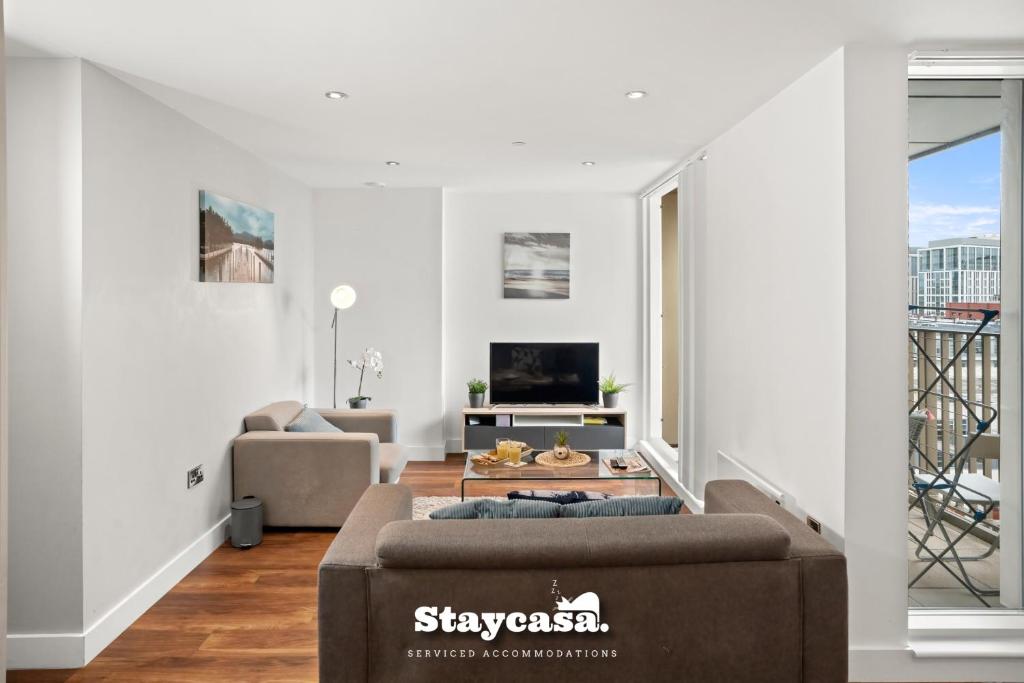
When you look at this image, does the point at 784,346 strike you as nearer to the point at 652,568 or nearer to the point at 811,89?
the point at 811,89

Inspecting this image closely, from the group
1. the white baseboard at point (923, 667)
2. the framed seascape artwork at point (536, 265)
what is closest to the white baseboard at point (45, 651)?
the white baseboard at point (923, 667)

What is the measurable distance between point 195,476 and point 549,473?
6.56ft

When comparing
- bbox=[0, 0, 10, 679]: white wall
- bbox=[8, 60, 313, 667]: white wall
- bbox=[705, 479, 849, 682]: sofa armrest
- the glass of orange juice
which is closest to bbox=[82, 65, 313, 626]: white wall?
bbox=[8, 60, 313, 667]: white wall

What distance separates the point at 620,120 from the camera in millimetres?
3719

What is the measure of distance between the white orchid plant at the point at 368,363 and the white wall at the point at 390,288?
2.2 inches

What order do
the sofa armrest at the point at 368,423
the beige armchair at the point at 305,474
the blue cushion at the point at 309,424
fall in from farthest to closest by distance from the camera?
the sofa armrest at the point at 368,423, the blue cushion at the point at 309,424, the beige armchair at the point at 305,474

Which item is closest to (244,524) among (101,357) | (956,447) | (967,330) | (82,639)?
(82,639)

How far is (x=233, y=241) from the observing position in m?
4.24

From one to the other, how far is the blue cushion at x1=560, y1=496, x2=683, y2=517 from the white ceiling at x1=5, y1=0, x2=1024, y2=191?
1684 millimetres

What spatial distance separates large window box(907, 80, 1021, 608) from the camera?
2805 mm

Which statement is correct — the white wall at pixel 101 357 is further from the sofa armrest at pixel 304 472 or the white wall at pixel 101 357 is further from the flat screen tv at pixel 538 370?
the flat screen tv at pixel 538 370

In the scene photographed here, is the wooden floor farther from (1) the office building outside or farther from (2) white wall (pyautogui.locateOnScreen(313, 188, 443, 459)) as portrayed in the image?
(2) white wall (pyautogui.locateOnScreen(313, 188, 443, 459))

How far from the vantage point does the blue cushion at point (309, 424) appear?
465 centimetres

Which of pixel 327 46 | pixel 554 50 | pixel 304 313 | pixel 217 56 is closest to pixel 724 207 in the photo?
pixel 554 50
